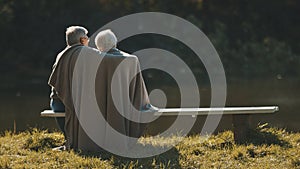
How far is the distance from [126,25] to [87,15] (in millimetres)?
1574

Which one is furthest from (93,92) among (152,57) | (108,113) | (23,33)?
(23,33)

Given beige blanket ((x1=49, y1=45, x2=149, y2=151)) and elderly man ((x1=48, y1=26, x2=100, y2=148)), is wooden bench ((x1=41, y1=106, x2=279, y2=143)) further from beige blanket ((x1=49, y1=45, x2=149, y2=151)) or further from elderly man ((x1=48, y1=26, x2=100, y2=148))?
beige blanket ((x1=49, y1=45, x2=149, y2=151))

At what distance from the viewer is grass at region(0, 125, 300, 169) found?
5020 millimetres

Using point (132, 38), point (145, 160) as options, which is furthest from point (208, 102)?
point (132, 38)

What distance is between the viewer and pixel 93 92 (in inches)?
220

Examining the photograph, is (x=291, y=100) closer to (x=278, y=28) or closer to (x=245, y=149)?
(x=245, y=149)

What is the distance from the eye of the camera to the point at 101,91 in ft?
18.3

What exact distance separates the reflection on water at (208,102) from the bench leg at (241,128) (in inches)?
94.1

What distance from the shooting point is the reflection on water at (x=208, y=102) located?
946cm

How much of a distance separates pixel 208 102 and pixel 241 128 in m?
6.27

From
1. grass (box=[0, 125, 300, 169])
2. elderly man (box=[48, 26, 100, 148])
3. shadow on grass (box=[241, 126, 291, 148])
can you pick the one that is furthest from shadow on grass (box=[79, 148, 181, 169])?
shadow on grass (box=[241, 126, 291, 148])

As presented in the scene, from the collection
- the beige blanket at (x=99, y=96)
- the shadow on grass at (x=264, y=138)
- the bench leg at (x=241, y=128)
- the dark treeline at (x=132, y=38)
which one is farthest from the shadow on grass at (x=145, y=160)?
the dark treeline at (x=132, y=38)

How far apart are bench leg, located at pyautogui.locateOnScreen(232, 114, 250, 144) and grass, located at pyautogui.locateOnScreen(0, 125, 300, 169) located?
65mm

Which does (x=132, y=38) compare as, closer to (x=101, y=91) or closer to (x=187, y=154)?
(x=101, y=91)
